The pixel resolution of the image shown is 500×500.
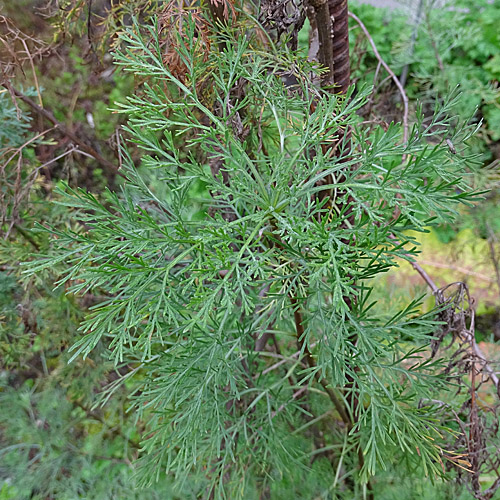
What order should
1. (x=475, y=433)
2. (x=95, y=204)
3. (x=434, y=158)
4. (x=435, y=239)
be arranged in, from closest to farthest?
1. (x=434, y=158)
2. (x=95, y=204)
3. (x=475, y=433)
4. (x=435, y=239)

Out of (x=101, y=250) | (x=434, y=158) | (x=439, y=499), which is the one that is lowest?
(x=439, y=499)

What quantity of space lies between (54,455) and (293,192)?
167cm

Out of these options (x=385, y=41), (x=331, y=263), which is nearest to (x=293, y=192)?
(x=331, y=263)

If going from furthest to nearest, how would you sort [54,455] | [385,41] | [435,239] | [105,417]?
[385,41], [435,239], [105,417], [54,455]

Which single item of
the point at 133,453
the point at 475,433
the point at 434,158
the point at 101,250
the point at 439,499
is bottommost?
the point at 133,453

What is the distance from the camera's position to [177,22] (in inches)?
22.5

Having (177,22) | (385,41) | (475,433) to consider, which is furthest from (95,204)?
(385,41)

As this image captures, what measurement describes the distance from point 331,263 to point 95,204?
0.34 meters

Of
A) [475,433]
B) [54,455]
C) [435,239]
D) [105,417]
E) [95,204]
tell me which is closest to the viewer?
[95,204]

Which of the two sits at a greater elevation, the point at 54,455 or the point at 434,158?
the point at 434,158

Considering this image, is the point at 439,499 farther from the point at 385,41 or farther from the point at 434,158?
the point at 385,41

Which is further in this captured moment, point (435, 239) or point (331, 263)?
point (435, 239)

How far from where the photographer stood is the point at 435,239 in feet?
8.45

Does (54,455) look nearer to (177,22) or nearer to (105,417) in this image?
(105,417)
